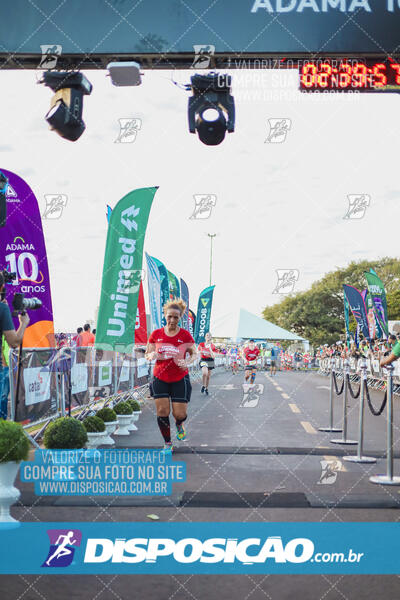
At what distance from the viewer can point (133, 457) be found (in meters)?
8.38

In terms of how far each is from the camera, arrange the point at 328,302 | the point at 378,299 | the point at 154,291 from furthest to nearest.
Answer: the point at 328,302 → the point at 378,299 → the point at 154,291

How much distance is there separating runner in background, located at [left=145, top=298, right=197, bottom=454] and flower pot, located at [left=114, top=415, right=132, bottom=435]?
2.62 meters

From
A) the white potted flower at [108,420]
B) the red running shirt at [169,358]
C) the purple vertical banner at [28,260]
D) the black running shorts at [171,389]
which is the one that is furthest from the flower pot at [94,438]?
the purple vertical banner at [28,260]

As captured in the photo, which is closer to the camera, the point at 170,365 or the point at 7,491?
the point at 7,491

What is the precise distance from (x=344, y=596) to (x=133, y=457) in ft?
15.6

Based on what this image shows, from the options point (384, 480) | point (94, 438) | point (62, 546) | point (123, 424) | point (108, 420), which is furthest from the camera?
point (123, 424)

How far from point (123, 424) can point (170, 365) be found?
335 cm

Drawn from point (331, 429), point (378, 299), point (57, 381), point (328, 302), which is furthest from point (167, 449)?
point (328, 302)

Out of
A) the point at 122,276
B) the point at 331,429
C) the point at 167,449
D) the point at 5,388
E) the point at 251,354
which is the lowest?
the point at 331,429

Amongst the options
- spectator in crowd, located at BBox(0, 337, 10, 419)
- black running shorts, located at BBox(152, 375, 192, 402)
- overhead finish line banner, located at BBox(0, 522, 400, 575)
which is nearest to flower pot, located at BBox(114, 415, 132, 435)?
spectator in crowd, located at BBox(0, 337, 10, 419)

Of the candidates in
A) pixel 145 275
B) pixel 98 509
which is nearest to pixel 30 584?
pixel 98 509

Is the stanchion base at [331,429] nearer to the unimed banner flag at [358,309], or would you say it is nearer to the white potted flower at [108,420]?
the white potted flower at [108,420]

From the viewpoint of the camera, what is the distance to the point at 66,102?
8562 millimetres

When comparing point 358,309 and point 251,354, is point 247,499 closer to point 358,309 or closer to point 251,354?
point 251,354
